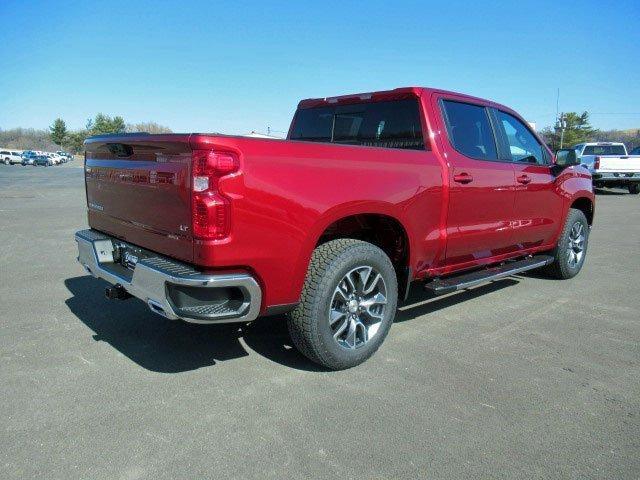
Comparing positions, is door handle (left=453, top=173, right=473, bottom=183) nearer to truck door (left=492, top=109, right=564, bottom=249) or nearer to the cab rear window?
the cab rear window

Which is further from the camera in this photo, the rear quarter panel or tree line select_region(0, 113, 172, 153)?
tree line select_region(0, 113, 172, 153)

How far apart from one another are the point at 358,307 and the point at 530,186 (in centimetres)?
255

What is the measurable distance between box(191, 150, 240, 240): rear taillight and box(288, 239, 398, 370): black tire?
0.71m

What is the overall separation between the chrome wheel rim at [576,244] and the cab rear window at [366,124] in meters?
2.91

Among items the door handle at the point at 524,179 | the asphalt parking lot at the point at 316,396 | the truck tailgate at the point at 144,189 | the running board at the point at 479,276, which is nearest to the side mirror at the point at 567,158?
the door handle at the point at 524,179

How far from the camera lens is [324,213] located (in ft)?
10.1

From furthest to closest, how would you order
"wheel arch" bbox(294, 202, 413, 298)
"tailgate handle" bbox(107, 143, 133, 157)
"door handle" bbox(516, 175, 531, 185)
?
1. "door handle" bbox(516, 175, 531, 185)
2. "tailgate handle" bbox(107, 143, 133, 157)
3. "wheel arch" bbox(294, 202, 413, 298)

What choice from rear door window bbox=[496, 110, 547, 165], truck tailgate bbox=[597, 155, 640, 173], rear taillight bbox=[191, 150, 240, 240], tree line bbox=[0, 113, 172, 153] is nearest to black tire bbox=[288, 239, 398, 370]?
rear taillight bbox=[191, 150, 240, 240]

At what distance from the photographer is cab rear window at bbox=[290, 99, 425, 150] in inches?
163

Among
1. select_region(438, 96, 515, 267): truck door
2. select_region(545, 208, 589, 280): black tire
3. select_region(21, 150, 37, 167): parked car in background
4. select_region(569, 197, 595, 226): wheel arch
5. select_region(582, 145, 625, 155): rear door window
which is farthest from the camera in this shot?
select_region(21, 150, 37, 167): parked car in background

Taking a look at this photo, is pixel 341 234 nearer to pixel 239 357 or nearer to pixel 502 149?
pixel 239 357

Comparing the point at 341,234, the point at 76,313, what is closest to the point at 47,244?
the point at 76,313

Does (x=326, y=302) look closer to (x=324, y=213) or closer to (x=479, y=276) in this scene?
(x=324, y=213)

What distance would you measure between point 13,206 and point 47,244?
21.6 ft
